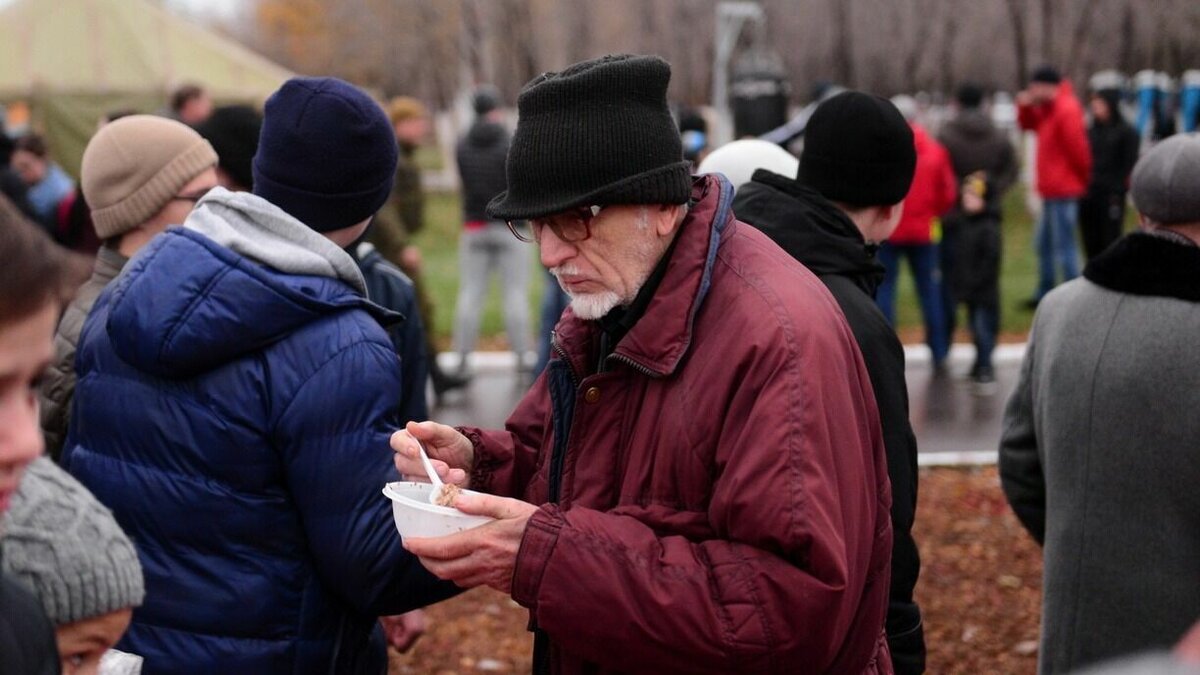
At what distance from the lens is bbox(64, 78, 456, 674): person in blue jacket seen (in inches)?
101

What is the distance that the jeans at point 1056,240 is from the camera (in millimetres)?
12680

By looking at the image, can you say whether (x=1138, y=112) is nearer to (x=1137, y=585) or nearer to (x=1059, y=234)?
(x=1059, y=234)

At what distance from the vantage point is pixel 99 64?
1916 centimetres

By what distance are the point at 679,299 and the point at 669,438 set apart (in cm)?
25

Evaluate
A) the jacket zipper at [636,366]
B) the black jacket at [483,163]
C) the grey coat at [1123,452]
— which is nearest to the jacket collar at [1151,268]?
the grey coat at [1123,452]

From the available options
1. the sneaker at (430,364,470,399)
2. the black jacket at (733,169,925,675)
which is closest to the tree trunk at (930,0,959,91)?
the sneaker at (430,364,470,399)

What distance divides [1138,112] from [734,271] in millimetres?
21283

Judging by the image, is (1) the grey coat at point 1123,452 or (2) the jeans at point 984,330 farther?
(2) the jeans at point 984,330

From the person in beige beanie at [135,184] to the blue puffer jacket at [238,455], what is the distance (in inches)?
48.9

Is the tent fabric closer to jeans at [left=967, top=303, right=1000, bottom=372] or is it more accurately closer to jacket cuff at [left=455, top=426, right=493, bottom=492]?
jeans at [left=967, top=303, right=1000, bottom=372]

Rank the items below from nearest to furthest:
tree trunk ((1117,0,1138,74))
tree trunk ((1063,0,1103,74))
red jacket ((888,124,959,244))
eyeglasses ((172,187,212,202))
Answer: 1. eyeglasses ((172,187,212,202))
2. red jacket ((888,124,959,244))
3. tree trunk ((1117,0,1138,74))
4. tree trunk ((1063,0,1103,74))

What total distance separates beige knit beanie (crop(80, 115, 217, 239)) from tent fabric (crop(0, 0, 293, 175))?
14.9m

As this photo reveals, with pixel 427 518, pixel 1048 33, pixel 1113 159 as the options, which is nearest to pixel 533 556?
pixel 427 518

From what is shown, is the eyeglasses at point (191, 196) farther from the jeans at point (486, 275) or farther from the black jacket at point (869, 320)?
the jeans at point (486, 275)
